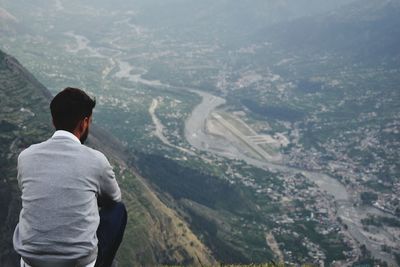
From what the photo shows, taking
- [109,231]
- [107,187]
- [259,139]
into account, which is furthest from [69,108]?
[259,139]

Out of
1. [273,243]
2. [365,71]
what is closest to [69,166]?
[273,243]

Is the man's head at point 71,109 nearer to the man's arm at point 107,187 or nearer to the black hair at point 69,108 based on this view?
the black hair at point 69,108

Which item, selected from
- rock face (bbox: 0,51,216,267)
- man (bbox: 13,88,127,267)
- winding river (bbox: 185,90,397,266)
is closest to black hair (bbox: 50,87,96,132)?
man (bbox: 13,88,127,267)

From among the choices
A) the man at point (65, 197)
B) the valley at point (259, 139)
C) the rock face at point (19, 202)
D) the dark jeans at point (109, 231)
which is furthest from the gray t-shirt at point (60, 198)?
the rock face at point (19, 202)

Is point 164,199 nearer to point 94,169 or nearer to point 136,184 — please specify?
point 136,184

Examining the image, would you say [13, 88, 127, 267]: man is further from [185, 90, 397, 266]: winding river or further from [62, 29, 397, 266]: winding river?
[62, 29, 397, 266]: winding river

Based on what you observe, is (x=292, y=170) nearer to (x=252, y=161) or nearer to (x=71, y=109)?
(x=252, y=161)

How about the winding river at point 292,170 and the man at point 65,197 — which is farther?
the winding river at point 292,170
